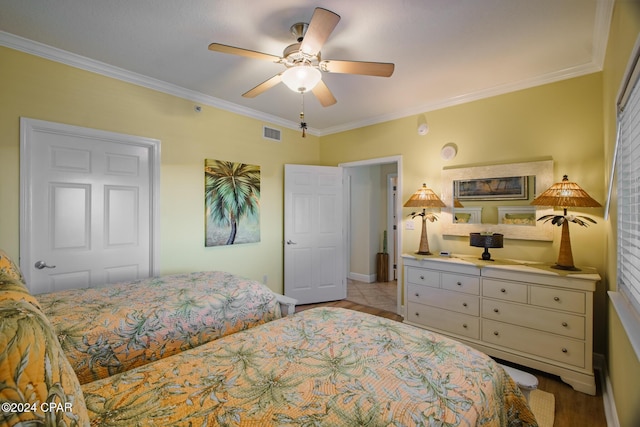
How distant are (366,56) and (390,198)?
11.7 ft

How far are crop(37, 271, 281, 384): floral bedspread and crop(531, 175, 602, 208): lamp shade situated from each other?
241 cm

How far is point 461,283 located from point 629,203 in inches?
57.3

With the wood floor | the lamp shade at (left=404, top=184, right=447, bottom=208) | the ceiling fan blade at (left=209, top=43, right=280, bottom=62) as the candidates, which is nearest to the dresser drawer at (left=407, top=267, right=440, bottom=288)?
the lamp shade at (left=404, top=184, right=447, bottom=208)

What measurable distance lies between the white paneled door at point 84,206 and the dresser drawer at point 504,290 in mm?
3215

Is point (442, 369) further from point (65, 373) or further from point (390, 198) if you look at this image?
point (390, 198)

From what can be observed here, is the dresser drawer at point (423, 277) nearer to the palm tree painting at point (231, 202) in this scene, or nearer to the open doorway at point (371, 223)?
the palm tree painting at point (231, 202)

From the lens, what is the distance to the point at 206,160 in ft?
10.7

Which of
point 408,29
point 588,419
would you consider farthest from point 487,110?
point 588,419

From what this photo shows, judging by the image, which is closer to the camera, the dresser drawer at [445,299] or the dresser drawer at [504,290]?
the dresser drawer at [504,290]

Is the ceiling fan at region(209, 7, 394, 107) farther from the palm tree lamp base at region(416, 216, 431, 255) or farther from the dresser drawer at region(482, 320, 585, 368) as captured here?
the dresser drawer at region(482, 320, 585, 368)

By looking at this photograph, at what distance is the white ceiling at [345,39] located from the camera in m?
1.80

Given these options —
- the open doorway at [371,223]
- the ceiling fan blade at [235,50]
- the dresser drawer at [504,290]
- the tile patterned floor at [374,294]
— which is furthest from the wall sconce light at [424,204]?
the open doorway at [371,223]

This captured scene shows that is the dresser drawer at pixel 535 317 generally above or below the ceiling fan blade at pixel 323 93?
below

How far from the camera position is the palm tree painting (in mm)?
3281
